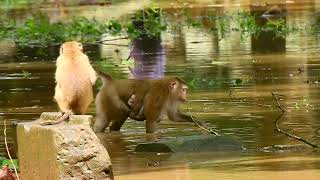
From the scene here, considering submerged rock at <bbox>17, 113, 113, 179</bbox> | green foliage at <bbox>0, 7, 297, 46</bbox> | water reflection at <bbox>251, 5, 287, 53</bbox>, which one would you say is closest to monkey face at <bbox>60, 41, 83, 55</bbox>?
submerged rock at <bbox>17, 113, 113, 179</bbox>

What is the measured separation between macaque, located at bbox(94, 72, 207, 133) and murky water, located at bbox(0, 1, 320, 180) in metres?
0.21

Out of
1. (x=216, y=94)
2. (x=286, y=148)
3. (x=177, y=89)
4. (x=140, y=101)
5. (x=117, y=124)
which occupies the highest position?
(x=177, y=89)

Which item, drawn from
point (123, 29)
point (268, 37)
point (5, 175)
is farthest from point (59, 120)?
point (123, 29)

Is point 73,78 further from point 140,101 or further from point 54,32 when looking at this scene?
point 54,32

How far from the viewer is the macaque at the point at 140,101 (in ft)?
45.8

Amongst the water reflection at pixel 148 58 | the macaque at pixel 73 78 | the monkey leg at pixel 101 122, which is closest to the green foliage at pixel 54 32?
the water reflection at pixel 148 58

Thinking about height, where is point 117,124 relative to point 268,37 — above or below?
above

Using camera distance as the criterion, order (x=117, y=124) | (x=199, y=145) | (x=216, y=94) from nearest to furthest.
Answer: (x=199, y=145), (x=117, y=124), (x=216, y=94)

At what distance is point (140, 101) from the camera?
14156 mm

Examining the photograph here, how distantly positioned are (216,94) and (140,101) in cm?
297

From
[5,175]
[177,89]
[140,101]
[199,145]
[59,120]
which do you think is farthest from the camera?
[140,101]

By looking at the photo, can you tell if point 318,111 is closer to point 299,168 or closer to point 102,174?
point 299,168

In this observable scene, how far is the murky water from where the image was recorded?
1095 cm

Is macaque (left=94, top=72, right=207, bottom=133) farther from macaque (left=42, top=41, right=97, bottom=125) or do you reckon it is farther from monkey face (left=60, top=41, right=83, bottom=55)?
monkey face (left=60, top=41, right=83, bottom=55)
